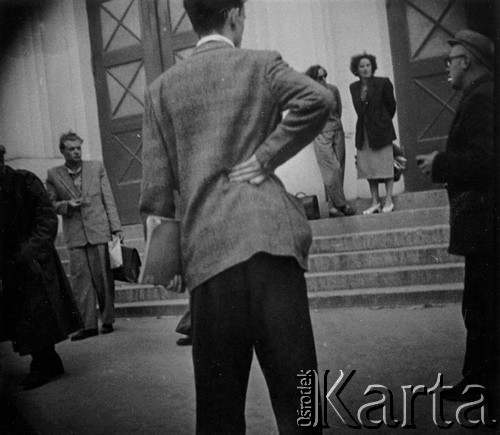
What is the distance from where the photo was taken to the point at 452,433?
1.75 m

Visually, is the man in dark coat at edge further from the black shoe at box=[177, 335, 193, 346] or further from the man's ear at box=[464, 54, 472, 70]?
the man's ear at box=[464, 54, 472, 70]

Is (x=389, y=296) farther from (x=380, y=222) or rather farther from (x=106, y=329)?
(x=106, y=329)

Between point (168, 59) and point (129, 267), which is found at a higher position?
point (168, 59)

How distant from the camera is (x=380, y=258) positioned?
7.18ft

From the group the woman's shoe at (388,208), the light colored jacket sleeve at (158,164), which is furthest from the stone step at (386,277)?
the light colored jacket sleeve at (158,164)

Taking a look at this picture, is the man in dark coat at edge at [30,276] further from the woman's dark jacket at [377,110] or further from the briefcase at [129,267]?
the woman's dark jacket at [377,110]

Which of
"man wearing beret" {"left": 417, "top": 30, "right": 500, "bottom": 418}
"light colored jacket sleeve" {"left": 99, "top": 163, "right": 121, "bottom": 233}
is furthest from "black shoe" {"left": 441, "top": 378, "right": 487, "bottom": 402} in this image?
"light colored jacket sleeve" {"left": 99, "top": 163, "right": 121, "bottom": 233}

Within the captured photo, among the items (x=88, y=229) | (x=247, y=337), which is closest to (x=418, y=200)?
A: (x=247, y=337)

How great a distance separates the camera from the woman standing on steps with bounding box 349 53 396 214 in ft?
6.75

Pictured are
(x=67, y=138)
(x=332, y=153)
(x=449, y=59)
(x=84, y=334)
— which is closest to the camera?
(x=449, y=59)

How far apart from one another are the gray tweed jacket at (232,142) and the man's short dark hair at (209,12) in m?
0.05

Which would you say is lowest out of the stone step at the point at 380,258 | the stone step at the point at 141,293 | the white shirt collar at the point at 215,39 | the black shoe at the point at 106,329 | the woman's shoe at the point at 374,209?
the black shoe at the point at 106,329

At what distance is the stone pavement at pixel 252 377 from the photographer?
184 cm

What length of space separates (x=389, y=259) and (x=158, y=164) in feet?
3.55
